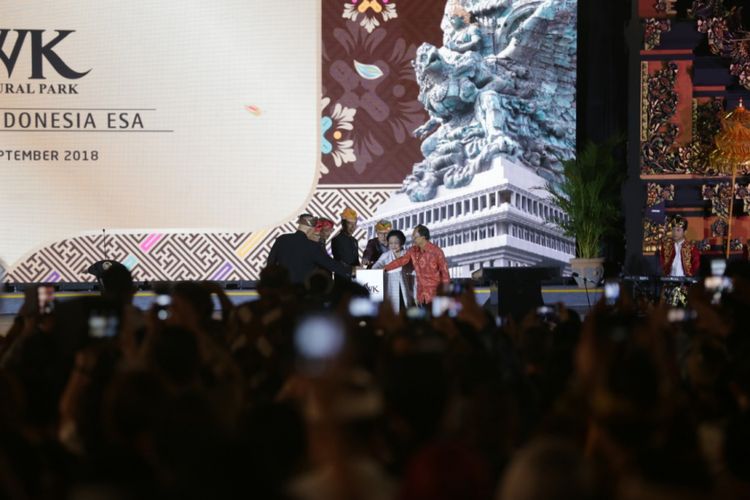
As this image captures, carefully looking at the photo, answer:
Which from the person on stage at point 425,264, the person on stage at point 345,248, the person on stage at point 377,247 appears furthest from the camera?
the person on stage at point 377,247

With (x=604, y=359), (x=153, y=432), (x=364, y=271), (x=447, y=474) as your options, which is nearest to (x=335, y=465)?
(x=447, y=474)

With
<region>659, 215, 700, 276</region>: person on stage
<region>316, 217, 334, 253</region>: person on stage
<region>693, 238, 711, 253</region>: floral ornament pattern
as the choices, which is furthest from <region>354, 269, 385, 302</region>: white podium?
<region>693, 238, 711, 253</region>: floral ornament pattern

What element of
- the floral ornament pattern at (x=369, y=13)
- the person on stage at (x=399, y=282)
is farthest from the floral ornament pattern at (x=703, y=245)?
the floral ornament pattern at (x=369, y=13)

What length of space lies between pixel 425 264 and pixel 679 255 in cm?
221

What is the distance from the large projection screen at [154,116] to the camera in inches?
390

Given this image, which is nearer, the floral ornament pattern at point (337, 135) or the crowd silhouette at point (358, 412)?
the crowd silhouette at point (358, 412)

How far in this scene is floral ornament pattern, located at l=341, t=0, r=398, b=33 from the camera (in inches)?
397

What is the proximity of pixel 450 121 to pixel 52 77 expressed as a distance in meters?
3.62

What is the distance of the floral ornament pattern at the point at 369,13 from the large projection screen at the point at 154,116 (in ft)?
1.01

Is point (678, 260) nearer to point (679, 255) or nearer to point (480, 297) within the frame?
point (679, 255)

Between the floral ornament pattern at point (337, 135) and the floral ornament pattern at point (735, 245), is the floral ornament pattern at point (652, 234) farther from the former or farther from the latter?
the floral ornament pattern at point (337, 135)

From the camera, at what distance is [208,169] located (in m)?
10.0

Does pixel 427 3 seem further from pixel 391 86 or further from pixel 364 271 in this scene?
pixel 364 271

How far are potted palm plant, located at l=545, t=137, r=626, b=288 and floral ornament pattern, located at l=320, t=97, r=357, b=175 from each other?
190cm
